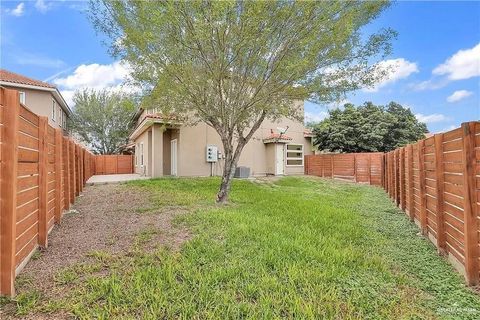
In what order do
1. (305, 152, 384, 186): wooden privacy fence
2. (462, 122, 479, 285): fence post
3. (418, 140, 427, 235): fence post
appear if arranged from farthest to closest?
Result: (305, 152, 384, 186): wooden privacy fence, (418, 140, 427, 235): fence post, (462, 122, 479, 285): fence post

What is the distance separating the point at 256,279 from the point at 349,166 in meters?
18.0

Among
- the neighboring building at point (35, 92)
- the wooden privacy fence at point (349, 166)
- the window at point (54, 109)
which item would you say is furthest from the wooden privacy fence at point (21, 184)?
the window at point (54, 109)

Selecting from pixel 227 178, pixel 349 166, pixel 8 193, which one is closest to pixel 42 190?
pixel 8 193

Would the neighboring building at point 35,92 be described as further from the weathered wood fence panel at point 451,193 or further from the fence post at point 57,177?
the weathered wood fence panel at point 451,193

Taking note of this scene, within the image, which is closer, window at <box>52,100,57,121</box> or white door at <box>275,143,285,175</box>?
window at <box>52,100,57,121</box>

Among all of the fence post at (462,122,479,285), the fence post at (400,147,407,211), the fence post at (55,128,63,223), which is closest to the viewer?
the fence post at (462,122,479,285)

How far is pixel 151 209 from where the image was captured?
24.5 ft

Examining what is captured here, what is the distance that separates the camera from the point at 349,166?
65.7ft

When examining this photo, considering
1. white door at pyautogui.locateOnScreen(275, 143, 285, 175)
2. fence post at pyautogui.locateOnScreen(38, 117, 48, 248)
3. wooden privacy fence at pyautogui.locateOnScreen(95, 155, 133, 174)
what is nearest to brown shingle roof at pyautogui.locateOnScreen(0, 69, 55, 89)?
wooden privacy fence at pyautogui.locateOnScreen(95, 155, 133, 174)

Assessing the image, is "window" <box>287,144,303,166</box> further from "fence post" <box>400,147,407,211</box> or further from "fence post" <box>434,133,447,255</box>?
"fence post" <box>434,133,447,255</box>

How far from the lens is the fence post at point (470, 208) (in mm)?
3547

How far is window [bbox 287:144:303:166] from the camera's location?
22250 mm

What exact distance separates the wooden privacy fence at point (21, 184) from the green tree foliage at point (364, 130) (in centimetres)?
2053

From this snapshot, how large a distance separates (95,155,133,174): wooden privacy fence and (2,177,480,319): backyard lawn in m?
21.8
